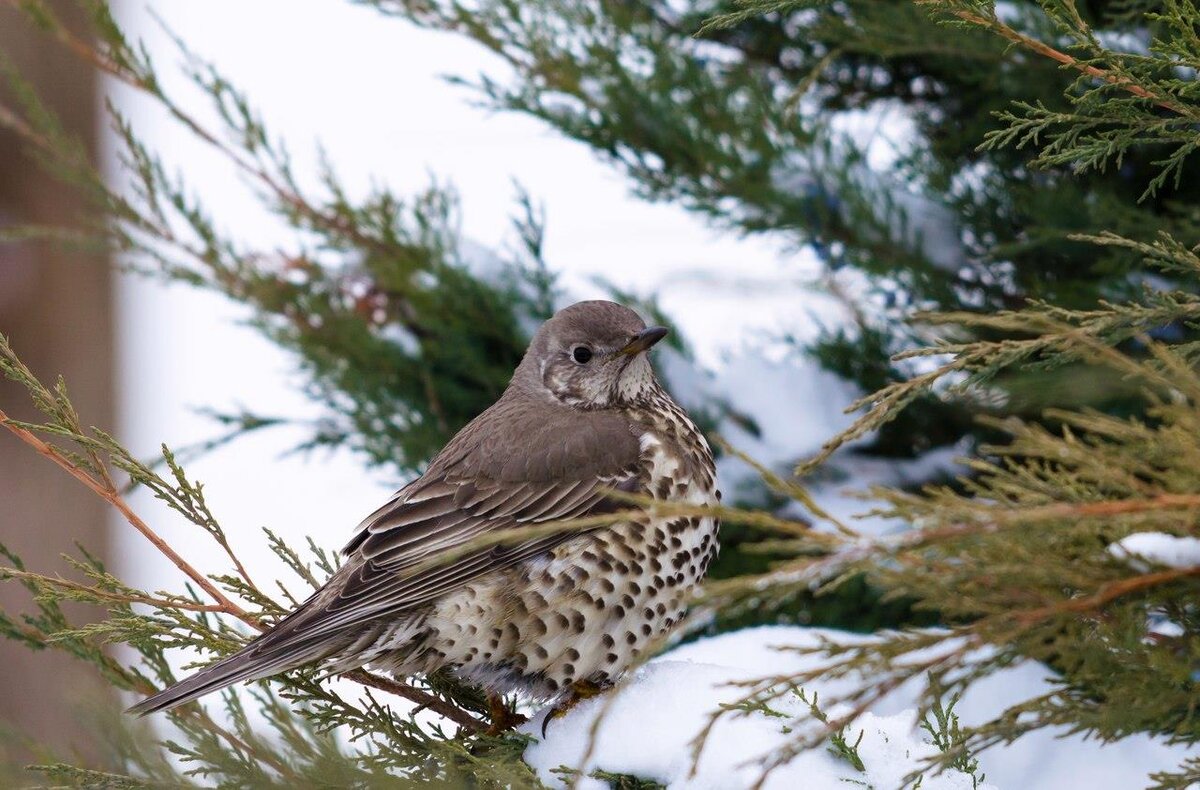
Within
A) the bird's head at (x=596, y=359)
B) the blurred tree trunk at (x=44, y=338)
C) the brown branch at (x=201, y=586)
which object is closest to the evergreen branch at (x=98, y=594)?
the brown branch at (x=201, y=586)

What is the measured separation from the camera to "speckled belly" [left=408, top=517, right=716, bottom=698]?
2.28m

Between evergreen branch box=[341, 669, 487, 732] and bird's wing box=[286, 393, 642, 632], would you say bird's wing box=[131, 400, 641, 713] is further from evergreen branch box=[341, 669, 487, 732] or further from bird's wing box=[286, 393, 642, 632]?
evergreen branch box=[341, 669, 487, 732]

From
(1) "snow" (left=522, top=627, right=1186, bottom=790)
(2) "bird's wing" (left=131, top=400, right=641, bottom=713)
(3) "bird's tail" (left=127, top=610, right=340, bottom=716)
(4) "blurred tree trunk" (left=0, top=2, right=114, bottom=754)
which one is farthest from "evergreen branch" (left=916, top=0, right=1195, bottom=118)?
(4) "blurred tree trunk" (left=0, top=2, right=114, bottom=754)

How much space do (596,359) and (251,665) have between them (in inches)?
45.9

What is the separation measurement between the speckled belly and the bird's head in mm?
567

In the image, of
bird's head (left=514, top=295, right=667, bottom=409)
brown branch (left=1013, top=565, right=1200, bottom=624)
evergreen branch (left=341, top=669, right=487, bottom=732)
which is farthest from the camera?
bird's head (left=514, top=295, right=667, bottom=409)

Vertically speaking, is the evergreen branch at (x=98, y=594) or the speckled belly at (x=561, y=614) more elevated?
the evergreen branch at (x=98, y=594)

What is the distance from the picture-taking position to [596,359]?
2.87m

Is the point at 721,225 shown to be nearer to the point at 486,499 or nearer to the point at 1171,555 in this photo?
the point at 486,499

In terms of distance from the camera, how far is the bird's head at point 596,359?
2.84 meters

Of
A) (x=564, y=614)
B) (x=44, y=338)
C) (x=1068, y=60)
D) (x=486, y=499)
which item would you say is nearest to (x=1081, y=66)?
(x=1068, y=60)

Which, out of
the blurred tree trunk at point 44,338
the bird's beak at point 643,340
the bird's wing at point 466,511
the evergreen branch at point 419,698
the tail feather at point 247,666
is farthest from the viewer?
the blurred tree trunk at point 44,338

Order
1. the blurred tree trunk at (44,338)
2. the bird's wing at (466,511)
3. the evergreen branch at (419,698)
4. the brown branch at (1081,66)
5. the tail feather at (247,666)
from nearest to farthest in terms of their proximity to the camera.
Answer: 1. the brown branch at (1081,66)
2. the tail feather at (247,666)
3. the bird's wing at (466,511)
4. the evergreen branch at (419,698)
5. the blurred tree trunk at (44,338)

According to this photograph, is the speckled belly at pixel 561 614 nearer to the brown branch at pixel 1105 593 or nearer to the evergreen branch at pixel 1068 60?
the evergreen branch at pixel 1068 60
